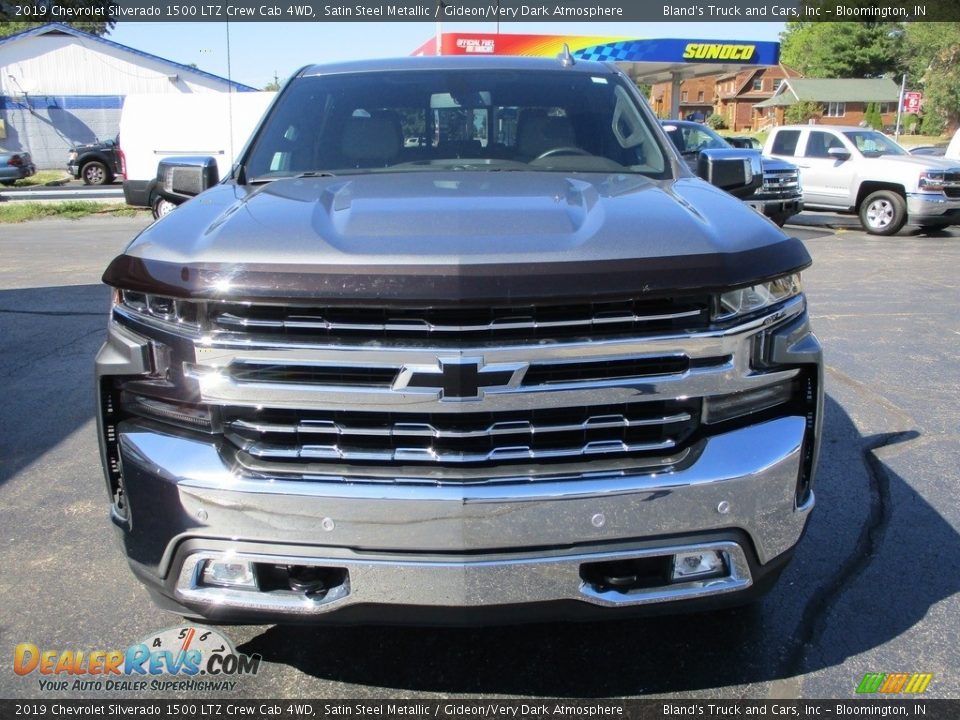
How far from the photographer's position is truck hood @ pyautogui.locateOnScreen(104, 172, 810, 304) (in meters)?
2.03

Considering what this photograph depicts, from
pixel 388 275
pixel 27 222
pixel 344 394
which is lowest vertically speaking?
pixel 27 222

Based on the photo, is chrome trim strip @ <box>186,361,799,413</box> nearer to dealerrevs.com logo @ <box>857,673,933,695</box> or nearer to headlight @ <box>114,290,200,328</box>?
headlight @ <box>114,290,200,328</box>

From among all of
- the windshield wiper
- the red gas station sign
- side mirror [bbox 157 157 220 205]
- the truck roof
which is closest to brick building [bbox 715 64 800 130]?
the red gas station sign

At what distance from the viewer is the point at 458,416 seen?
6.93 feet

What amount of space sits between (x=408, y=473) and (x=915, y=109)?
32.4m

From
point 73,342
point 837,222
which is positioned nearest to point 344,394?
point 73,342

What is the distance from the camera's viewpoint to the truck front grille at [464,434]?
211 cm

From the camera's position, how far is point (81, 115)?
36.4 metres

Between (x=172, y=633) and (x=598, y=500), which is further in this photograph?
(x=172, y=633)

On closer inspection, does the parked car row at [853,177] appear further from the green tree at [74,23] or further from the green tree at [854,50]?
the green tree at [854,50]

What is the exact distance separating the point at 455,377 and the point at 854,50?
3466 inches

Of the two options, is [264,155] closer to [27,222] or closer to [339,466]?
[339,466]

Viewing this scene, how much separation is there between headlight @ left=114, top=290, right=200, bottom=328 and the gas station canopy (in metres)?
24.9

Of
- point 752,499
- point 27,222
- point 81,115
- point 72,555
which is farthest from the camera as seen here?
point 81,115
